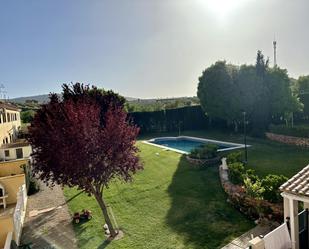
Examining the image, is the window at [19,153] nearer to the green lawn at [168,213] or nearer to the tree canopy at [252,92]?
the green lawn at [168,213]

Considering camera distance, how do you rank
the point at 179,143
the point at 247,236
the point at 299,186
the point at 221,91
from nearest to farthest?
the point at 299,186 → the point at 247,236 → the point at 221,91 → the point at 179,143

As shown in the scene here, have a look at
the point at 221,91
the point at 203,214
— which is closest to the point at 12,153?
the point at 203,214

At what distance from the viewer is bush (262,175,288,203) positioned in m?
12.9

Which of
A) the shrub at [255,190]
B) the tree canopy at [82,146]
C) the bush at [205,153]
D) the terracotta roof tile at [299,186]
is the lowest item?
the shrub at [255,190]

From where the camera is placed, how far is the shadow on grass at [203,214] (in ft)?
38.2

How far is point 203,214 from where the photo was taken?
13680 millimetres

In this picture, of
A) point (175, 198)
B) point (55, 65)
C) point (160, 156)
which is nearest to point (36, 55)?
point (55, 65)

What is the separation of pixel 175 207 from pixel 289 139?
699 inches

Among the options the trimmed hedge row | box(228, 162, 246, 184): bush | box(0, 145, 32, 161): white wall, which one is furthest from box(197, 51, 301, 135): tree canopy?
box(0, 145, 32, 161): white wall

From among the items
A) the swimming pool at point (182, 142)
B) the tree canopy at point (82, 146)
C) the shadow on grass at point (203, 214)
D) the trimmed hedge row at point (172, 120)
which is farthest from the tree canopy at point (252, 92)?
the tree canopy at point (82, 146)

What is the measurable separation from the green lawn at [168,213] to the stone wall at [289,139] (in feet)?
33.9

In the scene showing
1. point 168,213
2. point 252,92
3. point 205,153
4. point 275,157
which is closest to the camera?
point 168,213

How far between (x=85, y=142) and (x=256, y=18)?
48.9 feet

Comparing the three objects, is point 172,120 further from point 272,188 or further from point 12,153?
point 272,188
